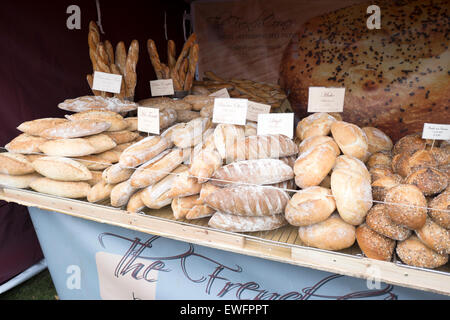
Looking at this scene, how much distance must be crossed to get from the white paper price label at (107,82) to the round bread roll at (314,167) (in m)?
1.33

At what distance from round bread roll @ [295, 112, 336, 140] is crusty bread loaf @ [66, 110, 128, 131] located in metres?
1.06

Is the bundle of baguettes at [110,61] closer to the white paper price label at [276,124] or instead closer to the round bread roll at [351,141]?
the white paper price label at [276,124]

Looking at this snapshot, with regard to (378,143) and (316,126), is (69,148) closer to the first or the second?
(316,126)

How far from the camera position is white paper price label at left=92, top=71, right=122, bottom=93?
195 centimetres

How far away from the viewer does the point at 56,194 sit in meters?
1.57

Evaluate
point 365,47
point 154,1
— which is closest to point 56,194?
point 154,1

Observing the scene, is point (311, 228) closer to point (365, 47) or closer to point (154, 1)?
point (365, 47)

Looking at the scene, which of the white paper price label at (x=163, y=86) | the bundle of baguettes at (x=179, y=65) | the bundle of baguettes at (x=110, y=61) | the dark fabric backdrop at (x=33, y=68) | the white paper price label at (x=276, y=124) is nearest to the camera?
the white paper price label at (x=276, y=124)

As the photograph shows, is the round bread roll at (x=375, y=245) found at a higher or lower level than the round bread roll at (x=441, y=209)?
lower

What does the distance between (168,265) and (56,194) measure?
0.70m

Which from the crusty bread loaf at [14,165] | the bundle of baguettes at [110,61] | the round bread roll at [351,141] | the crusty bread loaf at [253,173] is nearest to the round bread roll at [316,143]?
the round bread roll at [351,141]

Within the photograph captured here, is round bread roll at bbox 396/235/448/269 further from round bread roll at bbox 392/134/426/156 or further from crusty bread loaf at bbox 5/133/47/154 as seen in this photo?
crusty bread loaf at bbox 5/133/47/154

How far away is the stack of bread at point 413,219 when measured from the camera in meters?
0.97

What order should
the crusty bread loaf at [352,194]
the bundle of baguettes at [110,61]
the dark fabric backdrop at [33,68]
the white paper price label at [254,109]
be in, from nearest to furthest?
the crusty bread loaf at [352,194], the white paper price label at [254,109], the dark fabric backdrop at [33,68], the bundle of baguettes at [110,61]
